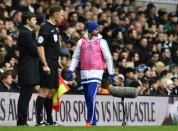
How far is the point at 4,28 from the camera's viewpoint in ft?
68.0

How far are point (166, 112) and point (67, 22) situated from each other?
4.67 m

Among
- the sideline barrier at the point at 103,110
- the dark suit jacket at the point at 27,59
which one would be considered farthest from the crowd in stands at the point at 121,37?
the dark suit jacket at the point at 27,59

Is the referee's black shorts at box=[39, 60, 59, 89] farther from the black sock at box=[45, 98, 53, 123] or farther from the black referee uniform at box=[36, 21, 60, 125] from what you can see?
the black sock at box=[45, 98, 53, 123]

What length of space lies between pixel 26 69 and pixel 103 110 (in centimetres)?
494

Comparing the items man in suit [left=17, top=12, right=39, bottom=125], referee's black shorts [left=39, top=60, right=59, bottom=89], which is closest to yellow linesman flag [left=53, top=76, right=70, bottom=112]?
referee's black shorts [left=39, top=60, right=59, bottom=89]

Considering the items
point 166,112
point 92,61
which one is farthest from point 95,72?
point 166,112

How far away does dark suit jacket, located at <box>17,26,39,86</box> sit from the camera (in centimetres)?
1480

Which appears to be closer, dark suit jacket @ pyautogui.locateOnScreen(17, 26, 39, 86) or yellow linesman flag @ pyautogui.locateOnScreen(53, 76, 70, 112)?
dark suit jacket @ pyautogui.locateOnScreen(17, 26, 39, 86)

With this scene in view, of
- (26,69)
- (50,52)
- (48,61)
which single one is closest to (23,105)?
(26,69)

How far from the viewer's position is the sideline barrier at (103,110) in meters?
17.7

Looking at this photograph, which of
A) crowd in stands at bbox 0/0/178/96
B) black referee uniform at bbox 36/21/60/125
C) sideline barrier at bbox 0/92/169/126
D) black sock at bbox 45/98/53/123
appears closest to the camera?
black referee uniform at bbox 36/21/60/125

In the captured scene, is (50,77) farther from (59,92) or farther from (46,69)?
(59,92)

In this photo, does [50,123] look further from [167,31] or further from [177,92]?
[167,31]

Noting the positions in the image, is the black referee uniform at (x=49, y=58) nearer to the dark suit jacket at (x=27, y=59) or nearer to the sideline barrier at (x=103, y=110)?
the dark suit jacket at (x=27, y=59)
